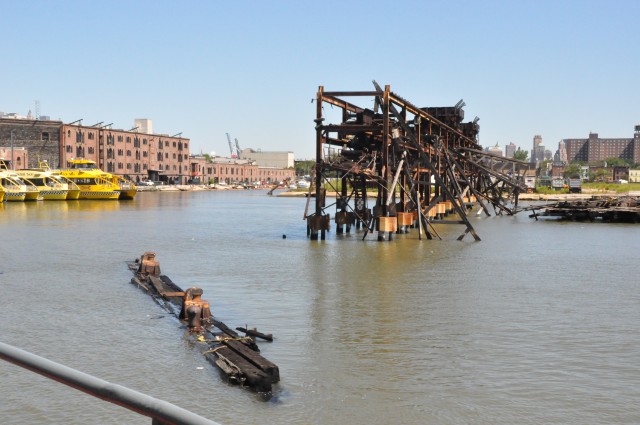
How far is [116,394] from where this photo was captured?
3.43 m

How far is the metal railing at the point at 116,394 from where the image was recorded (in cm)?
317

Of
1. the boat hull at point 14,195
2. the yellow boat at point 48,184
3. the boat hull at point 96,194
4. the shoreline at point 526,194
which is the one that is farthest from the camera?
the shoreline at point 526,194

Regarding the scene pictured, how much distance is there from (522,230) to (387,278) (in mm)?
26776

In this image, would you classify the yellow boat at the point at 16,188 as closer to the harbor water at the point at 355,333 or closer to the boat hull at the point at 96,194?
the boat hull at the point at 96,194

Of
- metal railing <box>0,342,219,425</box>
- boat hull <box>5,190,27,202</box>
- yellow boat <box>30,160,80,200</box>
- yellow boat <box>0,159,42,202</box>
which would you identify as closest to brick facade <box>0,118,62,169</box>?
yellow boat <box>30,160,80,200</box>

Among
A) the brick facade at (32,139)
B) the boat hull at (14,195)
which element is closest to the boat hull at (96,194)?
the boat hull at (14,195)

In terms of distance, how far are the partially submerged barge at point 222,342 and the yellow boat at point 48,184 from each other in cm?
7571

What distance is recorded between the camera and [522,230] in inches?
1912

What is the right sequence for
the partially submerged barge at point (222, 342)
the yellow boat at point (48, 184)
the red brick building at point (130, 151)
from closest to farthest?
1. the partially submerged barge at point (222, 342)
2. the yellow boat at point (48, 184)
3. the red brick building at point (130, 151)

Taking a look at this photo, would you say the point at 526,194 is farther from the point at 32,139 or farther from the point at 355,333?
the point at 355,333

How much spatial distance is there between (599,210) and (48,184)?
216 feet

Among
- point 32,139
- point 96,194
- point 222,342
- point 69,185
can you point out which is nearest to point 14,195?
point 69,185

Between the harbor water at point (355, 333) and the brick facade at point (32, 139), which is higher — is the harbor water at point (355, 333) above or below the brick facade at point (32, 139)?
below

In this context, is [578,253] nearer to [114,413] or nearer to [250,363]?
[250,363]
